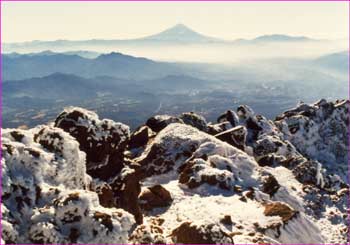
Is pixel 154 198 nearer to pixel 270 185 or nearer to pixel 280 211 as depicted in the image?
pixel 280 211

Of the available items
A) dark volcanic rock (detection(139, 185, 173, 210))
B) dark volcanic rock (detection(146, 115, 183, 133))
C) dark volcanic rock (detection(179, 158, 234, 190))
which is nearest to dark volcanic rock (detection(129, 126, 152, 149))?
dark volcanic rock (detection(146, 115, 183, 133))

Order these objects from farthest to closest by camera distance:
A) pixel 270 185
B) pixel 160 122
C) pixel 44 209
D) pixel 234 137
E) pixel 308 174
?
1. pixel 160 122
2. pixel 234 137
3. pixel 308 174
4. pixel 270 185
5. pixel 44 209

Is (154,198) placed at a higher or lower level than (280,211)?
higher

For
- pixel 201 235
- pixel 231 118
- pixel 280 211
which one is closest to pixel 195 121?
pixel 231 118

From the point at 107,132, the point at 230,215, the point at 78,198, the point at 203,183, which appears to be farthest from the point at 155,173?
the point at 78,198

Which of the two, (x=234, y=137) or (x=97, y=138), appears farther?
(x=234, y=137)

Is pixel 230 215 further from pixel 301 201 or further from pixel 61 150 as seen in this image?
pixel 61 150

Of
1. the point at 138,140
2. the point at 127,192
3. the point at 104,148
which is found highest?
the point at 104,148
